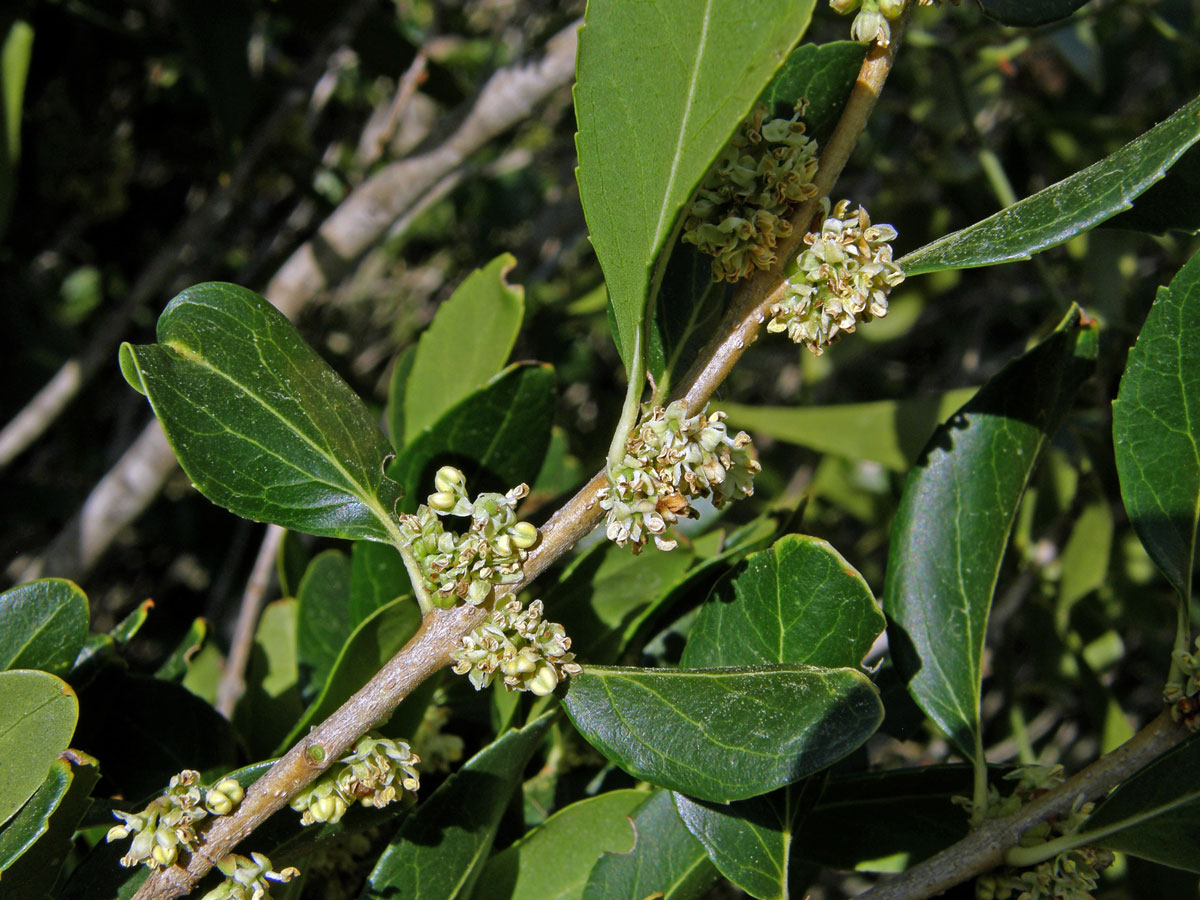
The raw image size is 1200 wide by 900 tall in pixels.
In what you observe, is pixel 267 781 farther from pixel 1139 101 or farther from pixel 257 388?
pixel 1139 101

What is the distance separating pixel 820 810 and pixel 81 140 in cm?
286

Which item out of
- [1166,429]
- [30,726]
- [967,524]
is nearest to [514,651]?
[30,726]

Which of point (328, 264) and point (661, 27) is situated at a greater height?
point (661, 27)

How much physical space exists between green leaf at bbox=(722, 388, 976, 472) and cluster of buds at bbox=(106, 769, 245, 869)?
1526 millimetres

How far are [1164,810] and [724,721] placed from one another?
518mm

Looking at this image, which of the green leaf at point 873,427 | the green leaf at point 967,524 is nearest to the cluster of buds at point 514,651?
the green leaf at point 967,524

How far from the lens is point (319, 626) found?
1517 millimetres

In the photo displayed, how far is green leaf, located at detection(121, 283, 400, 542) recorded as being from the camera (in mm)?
1021

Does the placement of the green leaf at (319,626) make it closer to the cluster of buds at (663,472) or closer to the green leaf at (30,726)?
the green leaf at (30,726)

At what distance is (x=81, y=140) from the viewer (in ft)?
9.66

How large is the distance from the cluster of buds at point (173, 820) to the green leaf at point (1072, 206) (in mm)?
873

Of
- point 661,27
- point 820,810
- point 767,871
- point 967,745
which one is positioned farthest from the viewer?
point 820,810

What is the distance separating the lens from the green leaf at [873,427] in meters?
2.11

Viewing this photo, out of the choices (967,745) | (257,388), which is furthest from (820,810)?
(257,388)
